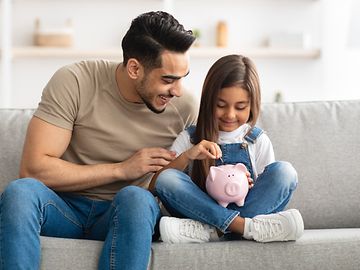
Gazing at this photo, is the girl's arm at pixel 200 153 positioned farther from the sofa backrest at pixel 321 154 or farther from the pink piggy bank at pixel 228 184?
the sofa backrest at pixel 321 154

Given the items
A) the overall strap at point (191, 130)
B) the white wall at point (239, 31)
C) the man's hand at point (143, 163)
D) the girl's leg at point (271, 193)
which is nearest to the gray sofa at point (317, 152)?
the girl's leg at point (271, 193)

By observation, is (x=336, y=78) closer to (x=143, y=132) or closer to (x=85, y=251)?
(x=143, y=132)

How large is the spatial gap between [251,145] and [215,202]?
343 mm

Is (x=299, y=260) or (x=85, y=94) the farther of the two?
(x=85, y=94)

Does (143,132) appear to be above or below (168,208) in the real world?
above

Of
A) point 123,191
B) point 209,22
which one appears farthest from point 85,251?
point 209,22

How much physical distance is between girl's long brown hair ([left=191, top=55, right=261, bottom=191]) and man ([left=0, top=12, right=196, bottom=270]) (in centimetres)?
9

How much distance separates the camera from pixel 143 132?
2652mm

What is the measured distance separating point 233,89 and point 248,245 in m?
0.53

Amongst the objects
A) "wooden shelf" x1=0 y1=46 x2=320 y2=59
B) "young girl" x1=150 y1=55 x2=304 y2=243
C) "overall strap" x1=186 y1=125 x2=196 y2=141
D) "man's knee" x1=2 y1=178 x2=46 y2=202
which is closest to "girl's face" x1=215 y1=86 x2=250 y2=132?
"young girl" x1=150 y1=55 x2=304 y2=243

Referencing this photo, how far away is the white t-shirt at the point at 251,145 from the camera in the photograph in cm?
263

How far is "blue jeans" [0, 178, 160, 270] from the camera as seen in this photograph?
2.14 meters

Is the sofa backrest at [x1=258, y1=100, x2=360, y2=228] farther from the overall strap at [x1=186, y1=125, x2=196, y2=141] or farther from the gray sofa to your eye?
the overall strap at [x1=186, y1=125, x2=196, y2=141]

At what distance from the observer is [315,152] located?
9.57 ft
